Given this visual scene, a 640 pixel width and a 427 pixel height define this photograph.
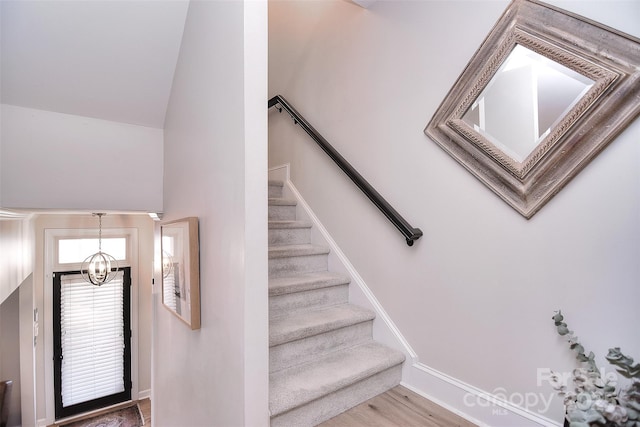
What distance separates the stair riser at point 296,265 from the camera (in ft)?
7.30

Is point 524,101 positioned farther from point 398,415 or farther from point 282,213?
point 282,213

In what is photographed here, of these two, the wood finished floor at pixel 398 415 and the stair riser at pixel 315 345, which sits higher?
the stair riser at pixel 315 345

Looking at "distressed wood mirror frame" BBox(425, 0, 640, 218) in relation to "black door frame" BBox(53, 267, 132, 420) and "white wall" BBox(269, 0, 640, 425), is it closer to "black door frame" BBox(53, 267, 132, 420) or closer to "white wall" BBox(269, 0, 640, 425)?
"white wall" BBox(269, 0, 640, 425)

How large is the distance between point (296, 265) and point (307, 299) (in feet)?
1.01

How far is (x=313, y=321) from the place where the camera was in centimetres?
189

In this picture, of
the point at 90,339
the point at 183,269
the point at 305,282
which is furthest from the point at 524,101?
the point at 90,339

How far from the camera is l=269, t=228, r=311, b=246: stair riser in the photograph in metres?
2.48

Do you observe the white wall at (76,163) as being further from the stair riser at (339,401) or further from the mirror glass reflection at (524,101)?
the mirror glass reflection at (524,101)

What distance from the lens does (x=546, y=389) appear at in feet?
4.46

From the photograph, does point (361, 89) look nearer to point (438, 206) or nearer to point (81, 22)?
point (438, 206)

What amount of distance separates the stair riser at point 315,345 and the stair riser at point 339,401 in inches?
10.0

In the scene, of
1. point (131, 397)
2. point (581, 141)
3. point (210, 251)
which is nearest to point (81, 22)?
point (210, 251)

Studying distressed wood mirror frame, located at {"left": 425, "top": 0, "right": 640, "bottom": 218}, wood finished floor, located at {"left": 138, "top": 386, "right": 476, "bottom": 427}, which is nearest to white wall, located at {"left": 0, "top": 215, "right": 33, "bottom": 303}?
wood finished floor, located at {"left": 138, "top": 386, "right": 476, "bottom": 427}

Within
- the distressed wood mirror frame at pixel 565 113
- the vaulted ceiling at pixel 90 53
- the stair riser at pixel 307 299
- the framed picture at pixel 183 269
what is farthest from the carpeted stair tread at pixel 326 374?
the vaulted ceiling at pixel 90 53
